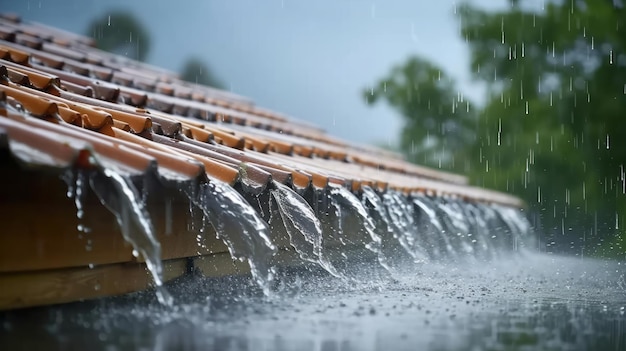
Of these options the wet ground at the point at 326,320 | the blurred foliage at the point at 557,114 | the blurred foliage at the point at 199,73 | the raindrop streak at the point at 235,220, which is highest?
the blurred foliage at the point at 199,73

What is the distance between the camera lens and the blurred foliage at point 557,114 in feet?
59.6

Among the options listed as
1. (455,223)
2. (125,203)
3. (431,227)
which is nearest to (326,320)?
(125,203)

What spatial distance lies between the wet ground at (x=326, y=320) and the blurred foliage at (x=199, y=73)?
50.3m

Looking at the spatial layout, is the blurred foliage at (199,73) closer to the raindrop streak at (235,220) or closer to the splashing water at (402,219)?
the splashing water at (402,219)

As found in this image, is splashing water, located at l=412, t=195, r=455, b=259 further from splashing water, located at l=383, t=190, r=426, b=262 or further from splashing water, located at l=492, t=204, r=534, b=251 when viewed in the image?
splashing water, located at l=492, t=204, r=534, b=251

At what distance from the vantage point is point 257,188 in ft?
12.1

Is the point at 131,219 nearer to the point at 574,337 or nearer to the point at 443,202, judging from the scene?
the point at 574,337

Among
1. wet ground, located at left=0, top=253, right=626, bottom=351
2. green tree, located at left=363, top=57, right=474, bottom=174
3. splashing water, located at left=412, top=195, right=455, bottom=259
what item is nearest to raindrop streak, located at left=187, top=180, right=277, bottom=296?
wet ground, located at left=0, top=253, right=626, bottom=351

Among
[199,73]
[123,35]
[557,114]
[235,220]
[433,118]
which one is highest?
[123,35]

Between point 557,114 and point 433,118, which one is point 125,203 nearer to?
point 557,114

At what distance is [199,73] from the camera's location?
57531 millimetres

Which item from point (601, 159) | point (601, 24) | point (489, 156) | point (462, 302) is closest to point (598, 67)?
point (601, 24)

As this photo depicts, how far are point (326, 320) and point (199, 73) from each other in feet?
181

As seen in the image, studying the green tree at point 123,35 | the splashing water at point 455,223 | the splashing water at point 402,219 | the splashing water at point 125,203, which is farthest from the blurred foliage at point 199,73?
the splashing water at point 125,203
